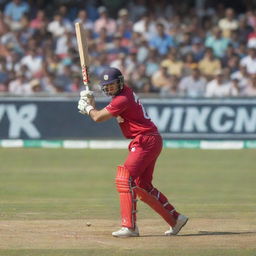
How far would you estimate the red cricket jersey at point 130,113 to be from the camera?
858 centimetres

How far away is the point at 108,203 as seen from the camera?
1153cm

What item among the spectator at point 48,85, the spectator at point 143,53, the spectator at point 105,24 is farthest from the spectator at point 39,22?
the spectator at point 143,53

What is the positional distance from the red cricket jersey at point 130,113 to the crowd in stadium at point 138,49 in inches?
392

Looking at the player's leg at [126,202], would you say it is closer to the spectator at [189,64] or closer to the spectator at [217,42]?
the spectator at [189,64]

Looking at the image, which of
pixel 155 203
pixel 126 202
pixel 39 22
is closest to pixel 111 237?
pixel 126 202

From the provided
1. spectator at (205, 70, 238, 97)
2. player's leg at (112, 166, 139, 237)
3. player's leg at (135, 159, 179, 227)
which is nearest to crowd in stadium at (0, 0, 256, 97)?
spectator at (205, 70, 238, 97)

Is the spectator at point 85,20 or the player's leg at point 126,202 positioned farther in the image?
the spectator at point 85,20

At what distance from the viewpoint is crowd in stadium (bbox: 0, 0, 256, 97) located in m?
19.5

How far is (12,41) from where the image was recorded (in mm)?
20938

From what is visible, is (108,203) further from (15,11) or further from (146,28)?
(15,11)

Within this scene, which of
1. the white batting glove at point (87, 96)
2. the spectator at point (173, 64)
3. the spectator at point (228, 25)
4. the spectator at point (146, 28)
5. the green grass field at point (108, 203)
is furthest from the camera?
the spectator at point (228, 25)

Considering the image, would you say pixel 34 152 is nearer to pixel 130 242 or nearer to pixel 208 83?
pixel 208 83

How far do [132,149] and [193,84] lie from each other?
11.0m

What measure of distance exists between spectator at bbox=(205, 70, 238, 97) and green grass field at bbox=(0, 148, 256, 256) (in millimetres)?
1466
